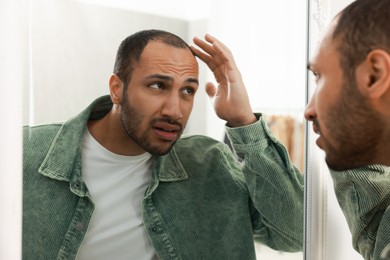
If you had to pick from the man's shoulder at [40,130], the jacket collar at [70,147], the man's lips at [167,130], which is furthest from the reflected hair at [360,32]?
the man's shoulder at [40,130]

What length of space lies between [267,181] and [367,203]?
9.5 inches

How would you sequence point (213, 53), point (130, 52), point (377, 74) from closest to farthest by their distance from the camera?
point (377, 74)
point (130, 52)
point (213, 53)

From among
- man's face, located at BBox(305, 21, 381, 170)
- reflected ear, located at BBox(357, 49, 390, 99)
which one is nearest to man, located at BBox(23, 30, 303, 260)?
man's face, located at BBox(305, 21, 381, 170)

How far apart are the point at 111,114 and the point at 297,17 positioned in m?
0.58

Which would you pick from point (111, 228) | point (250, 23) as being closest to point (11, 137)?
point (111, 228)

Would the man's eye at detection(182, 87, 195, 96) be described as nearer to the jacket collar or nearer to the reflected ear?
the jacket collar

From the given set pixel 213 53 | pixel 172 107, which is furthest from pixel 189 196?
pixel 213 53

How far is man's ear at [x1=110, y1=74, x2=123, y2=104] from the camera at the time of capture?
3.42 ft

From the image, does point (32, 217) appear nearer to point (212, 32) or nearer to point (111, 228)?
A: point (111, 228)

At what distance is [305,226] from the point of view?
53.3 inches

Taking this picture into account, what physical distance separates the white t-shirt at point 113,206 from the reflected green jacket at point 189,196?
0.02m

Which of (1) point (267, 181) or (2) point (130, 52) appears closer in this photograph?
(2) point (130, 52)

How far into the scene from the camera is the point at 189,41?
1.11 metres

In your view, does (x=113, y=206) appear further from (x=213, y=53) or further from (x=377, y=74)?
(x=377, y=74)
